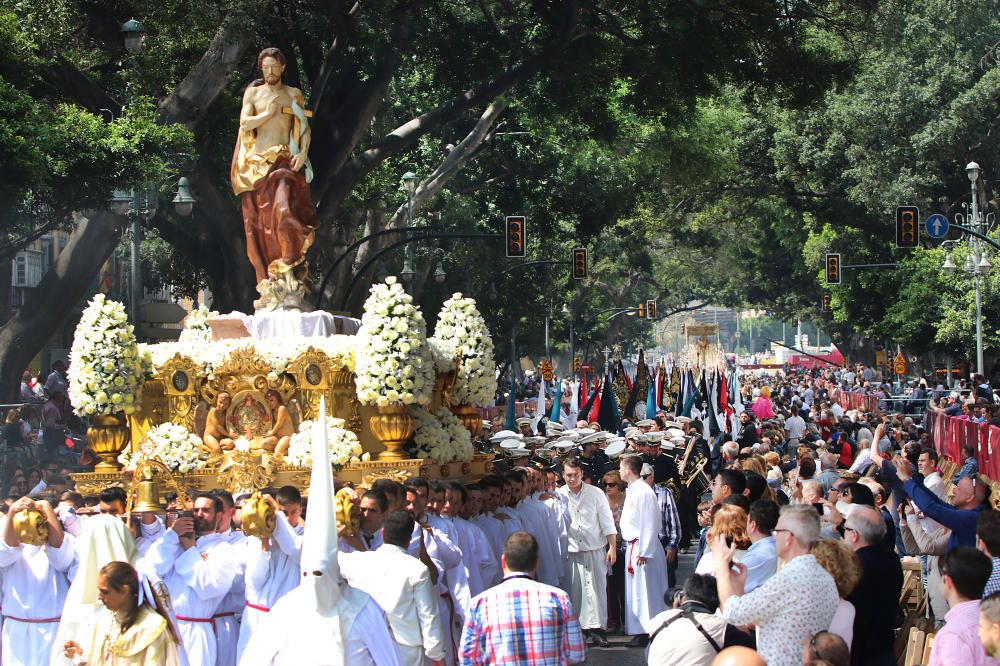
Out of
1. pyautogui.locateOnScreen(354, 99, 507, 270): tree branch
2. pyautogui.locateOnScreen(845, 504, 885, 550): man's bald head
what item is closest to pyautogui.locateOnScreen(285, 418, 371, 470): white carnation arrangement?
pyautogui.locateOnScreen(845, 504, 885, 550): man's bald head

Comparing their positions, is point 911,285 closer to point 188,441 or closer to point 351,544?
point 188,441

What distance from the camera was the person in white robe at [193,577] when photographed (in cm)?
957

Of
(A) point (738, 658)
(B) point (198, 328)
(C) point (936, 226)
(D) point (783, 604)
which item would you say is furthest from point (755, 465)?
(C) point (936, 226)

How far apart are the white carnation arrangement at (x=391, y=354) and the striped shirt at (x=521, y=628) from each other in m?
5.81

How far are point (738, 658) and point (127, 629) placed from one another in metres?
3.44

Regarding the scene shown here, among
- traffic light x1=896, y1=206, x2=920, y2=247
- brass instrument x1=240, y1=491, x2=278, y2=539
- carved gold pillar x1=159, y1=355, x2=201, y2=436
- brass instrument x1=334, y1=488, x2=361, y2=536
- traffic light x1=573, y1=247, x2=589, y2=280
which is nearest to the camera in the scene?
brass instrument x1=240, y1=491, x2=278, y2=539

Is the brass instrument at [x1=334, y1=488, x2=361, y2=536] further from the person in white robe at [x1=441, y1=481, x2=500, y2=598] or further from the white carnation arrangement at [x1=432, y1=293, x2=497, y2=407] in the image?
the white carnation arrangement at [x1=432, y1=293, x2=497, y2=407]

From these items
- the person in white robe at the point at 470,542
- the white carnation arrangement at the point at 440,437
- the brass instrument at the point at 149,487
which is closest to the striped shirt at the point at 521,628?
the brass instrument at the point at 149,487

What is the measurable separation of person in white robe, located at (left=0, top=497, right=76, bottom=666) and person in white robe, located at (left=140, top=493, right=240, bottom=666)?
27.1 inches

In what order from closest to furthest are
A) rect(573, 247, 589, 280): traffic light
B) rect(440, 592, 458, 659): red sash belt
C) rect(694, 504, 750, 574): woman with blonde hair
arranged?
rect(694, 504, 750, 574): woman with blonde hair → rect(440, 592, 458, 659): red sash belt → rect(573, 247, 589, 280): traffic light

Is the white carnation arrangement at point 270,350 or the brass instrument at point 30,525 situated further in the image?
the white carnation arrangement at point 270,350

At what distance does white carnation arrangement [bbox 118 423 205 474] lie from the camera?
13672mm

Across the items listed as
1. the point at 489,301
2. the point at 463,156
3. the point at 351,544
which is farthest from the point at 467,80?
the point at 489,301

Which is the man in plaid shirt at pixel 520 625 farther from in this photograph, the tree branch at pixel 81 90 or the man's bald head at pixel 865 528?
the tree branch at pixel 81 90
